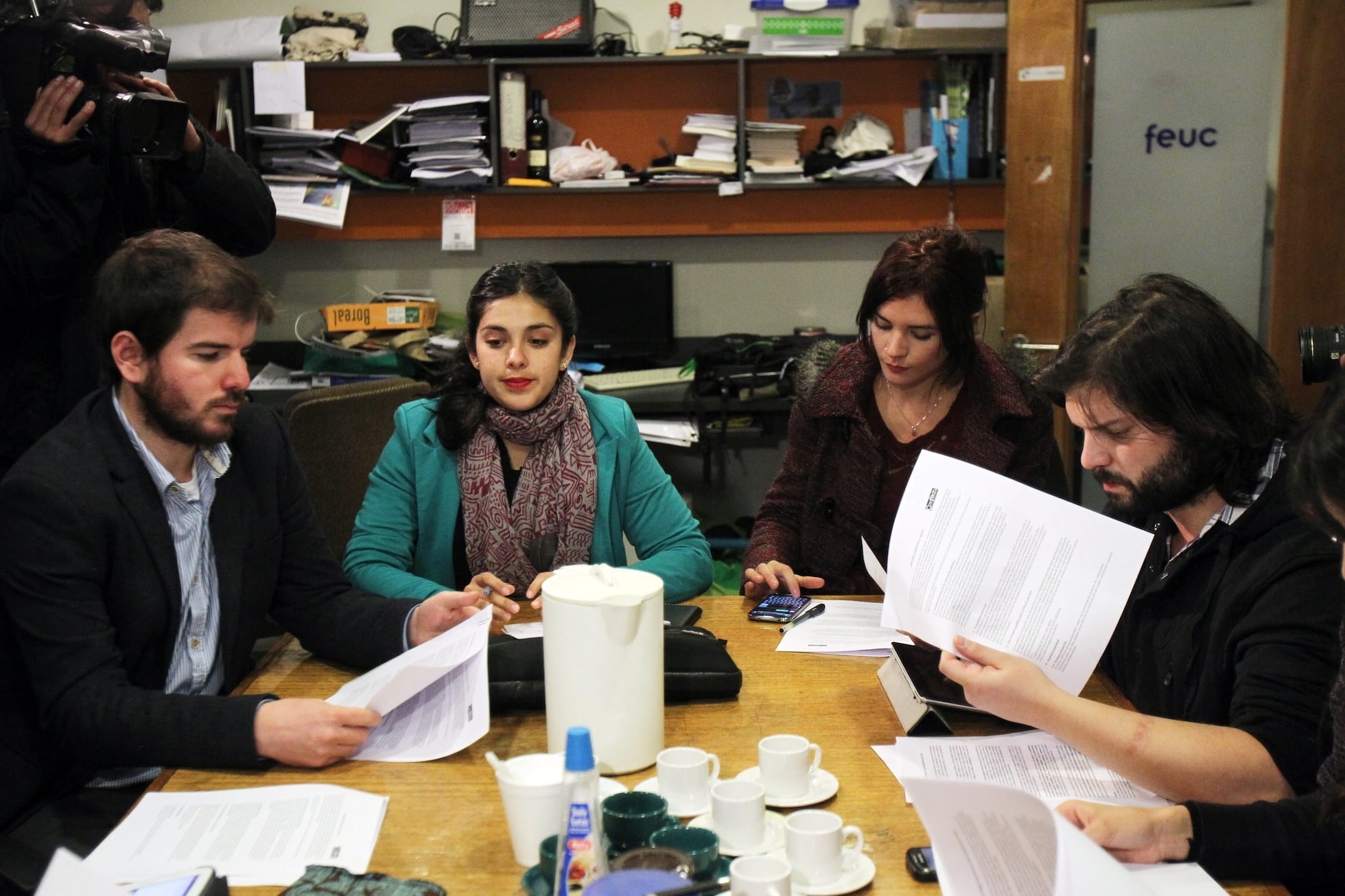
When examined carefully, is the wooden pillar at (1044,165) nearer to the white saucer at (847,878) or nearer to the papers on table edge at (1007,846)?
the white saucer at (847,878)

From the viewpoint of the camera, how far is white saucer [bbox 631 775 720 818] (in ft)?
3.66

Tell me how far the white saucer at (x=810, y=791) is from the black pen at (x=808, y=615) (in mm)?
486

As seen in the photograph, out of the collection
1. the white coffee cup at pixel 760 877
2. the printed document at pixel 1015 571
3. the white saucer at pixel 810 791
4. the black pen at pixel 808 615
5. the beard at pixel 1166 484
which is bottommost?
the black pen at pixel 808 615

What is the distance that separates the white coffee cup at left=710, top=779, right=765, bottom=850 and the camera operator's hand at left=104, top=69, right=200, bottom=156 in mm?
1728

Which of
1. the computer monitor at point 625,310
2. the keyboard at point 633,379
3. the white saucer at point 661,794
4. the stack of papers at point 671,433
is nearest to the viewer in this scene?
the white saucer at point 661,794

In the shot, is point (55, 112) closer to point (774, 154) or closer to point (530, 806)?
point (530, 806)

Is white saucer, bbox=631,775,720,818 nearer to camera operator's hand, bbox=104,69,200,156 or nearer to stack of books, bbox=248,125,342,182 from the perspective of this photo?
camera operator's hand, bbox=104,69,200,156

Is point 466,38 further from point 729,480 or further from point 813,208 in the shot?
point 729,480

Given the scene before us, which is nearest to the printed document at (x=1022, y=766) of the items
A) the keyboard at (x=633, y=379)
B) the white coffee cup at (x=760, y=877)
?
the white coffee cup at (x=760, y=877)

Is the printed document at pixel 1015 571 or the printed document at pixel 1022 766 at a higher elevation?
the printed document at pixel 1015 571

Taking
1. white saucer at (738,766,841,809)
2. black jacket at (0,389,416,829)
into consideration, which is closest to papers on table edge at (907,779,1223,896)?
white saucer at (738,766,841,809)

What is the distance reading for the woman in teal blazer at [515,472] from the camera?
1.99m

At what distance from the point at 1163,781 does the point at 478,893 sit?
2.18 ft

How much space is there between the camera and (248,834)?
111cm
